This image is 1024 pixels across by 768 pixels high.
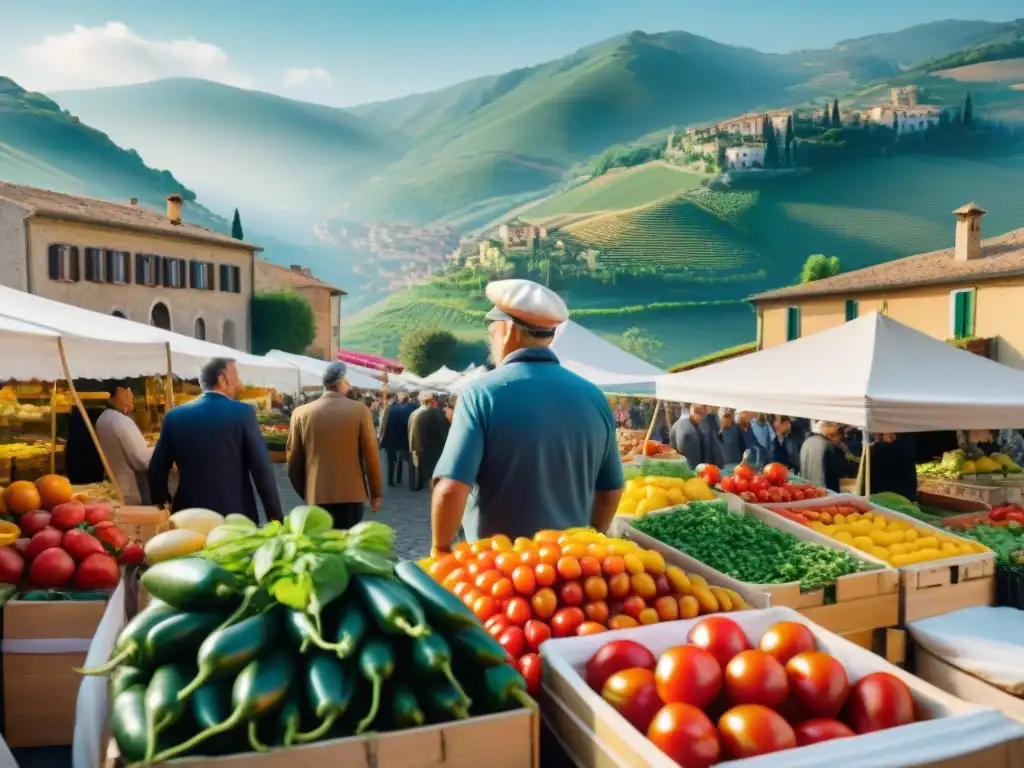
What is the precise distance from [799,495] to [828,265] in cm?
4777

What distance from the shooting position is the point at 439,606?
1656 mm

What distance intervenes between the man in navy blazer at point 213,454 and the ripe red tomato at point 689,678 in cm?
310

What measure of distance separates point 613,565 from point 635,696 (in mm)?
620

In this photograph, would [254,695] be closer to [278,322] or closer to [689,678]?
[689,678]

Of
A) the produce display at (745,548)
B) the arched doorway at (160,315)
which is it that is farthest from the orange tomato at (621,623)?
the arched doorway at (160,315)

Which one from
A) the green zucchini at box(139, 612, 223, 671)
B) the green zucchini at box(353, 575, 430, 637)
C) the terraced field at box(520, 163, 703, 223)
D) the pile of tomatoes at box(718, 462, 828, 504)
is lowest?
the pile of tomatoes at box(718, 462, 828, 504)

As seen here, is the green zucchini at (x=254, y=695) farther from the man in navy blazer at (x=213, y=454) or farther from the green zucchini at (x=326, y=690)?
the man in navy blazer at (x=213, y=454)

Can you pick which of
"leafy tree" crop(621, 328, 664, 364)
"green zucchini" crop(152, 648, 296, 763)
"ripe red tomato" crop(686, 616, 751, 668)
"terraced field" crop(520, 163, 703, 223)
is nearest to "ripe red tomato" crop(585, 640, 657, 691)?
"ripe red tomato" crop(686, 616, 751, 668)

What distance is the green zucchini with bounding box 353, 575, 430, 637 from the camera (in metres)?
1.57

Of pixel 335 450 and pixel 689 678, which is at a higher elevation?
pixel 689 678

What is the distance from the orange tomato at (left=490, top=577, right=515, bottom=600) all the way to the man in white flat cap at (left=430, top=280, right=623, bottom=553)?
53 cm

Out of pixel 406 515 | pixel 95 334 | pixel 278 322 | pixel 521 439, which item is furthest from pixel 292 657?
pixel 278 322

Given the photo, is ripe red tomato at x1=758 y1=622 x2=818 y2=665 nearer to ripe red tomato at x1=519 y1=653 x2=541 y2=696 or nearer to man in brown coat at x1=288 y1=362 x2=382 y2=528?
ripe red tomato at x1=519 y1=653 x2=541 y2=696

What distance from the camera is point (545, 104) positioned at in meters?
152
